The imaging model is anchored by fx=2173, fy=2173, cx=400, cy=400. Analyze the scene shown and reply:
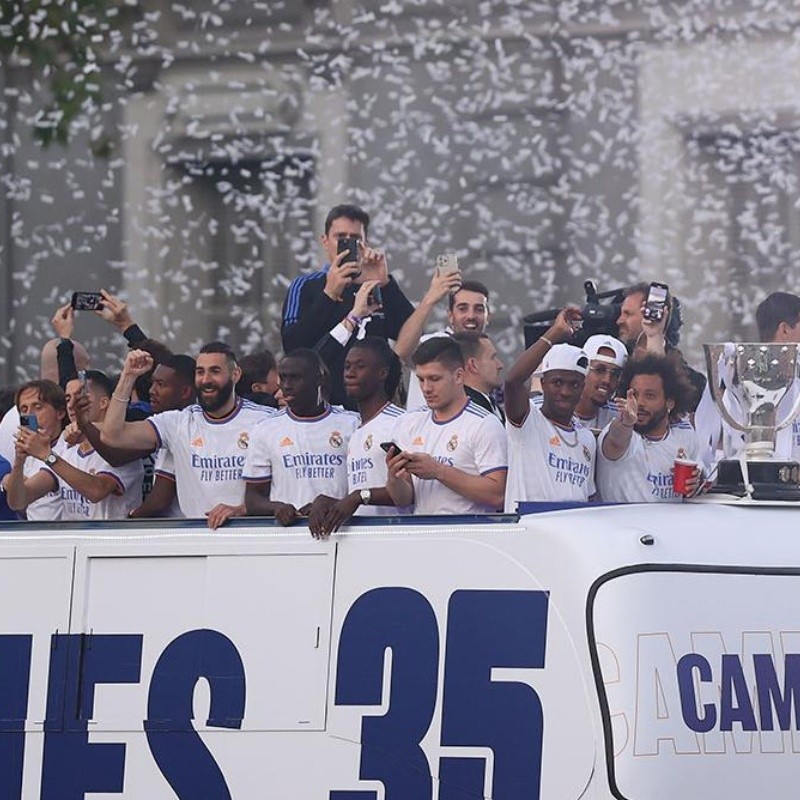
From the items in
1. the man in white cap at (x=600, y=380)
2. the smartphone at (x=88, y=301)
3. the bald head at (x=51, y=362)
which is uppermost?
the smartphone at (x=88, y=301)

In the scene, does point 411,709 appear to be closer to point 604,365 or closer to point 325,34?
point 604,365

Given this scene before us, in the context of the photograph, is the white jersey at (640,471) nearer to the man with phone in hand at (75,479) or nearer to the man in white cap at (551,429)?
the man in white cap at (551,429)

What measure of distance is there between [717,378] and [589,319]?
1.20m

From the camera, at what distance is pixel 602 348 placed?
7.02m

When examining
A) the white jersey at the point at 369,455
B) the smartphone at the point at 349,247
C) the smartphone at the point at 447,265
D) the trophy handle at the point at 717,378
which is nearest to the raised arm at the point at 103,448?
the white jersey at the point at 369,455

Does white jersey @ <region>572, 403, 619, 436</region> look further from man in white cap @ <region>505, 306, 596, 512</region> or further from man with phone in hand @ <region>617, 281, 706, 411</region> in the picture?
man in white cap @ <region>505, 306, 596, 512</region>

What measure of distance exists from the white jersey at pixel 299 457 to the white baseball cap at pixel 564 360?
2.13 ft

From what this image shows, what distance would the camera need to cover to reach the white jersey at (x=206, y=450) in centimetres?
683

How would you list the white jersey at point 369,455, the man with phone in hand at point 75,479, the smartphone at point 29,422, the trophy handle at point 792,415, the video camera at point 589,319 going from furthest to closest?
the smartphone at point 29,422, the man with phone in hand at point 75,479, the video camera at point 589,319, the white jersey at point 369,455, the trophy handle at point 792,415

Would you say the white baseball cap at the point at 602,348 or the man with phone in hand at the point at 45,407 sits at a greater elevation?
the white baseball cap at the point at 602,348

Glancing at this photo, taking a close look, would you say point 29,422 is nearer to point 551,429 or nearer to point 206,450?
point 206,450

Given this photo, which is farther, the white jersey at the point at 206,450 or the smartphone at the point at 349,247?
the smartphone at the point at 349,247

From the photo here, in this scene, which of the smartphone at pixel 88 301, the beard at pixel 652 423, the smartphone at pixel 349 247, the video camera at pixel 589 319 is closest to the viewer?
the video camera at pixel 589 319

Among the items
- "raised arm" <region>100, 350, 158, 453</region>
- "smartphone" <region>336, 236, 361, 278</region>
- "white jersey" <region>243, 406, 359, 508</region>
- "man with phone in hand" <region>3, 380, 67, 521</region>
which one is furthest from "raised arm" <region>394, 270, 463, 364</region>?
"man with phone in hand" <region>3, 380, 67, 521</region>
